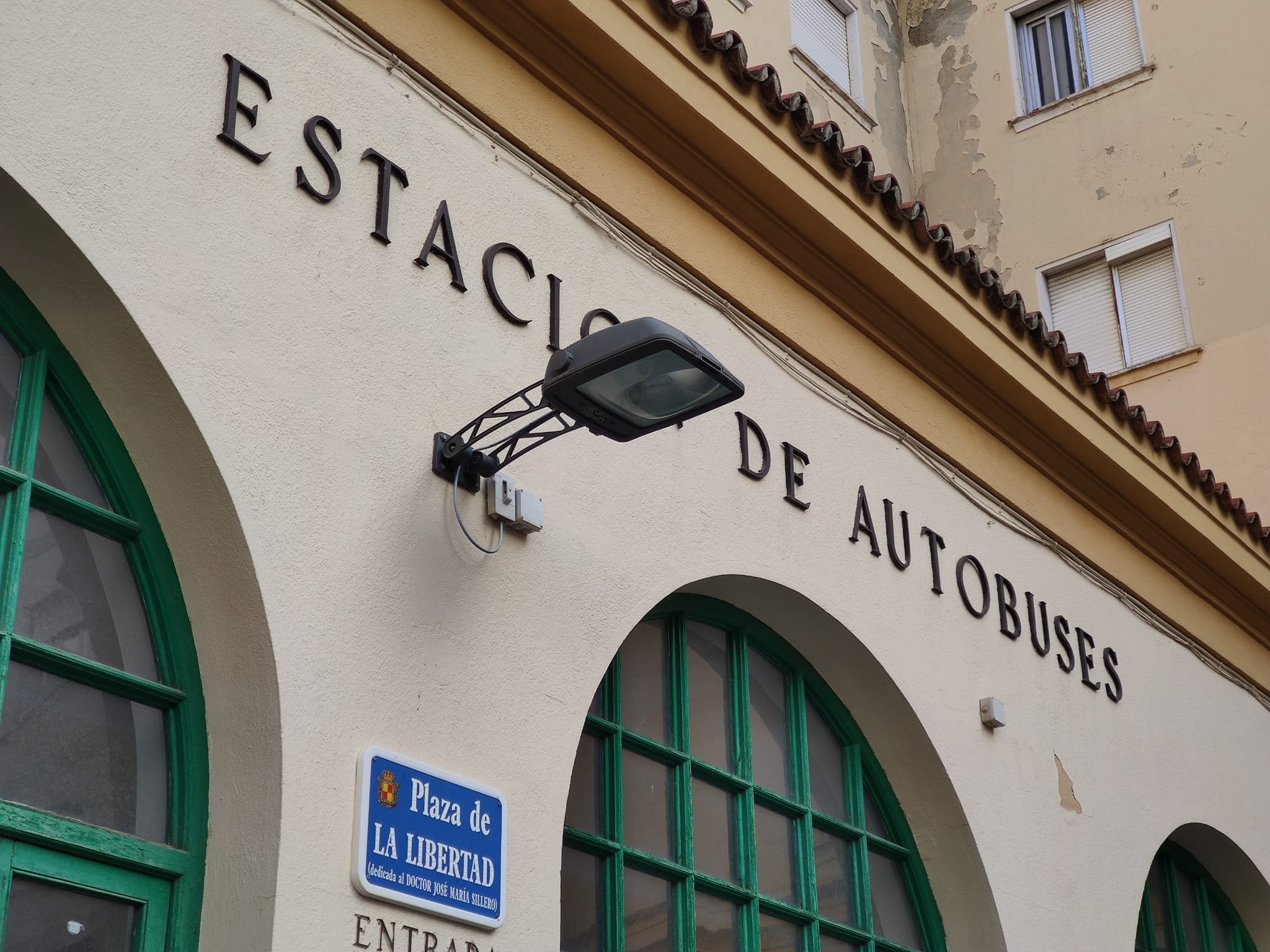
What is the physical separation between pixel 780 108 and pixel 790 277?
738 millimetres

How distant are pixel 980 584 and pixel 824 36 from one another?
5916 millimetres

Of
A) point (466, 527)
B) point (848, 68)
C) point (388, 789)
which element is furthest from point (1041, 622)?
point (848, 68)

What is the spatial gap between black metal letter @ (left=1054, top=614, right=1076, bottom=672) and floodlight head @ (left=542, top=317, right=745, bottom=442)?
399cm

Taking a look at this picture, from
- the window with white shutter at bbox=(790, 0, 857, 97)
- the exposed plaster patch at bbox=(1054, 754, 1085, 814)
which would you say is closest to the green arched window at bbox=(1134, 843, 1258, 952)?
the exposed plaster patch at bbox=(1054, 754, 1085, 814)

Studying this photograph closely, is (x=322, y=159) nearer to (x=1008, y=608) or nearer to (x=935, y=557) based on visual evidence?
(x=935, y=557)

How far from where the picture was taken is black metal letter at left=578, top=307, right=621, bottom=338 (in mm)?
5391

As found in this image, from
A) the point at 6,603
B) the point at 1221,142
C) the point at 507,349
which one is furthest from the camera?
the point at 1221,142

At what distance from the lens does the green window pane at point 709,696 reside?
5820mm

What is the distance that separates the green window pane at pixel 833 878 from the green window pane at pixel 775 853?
0.15 metres

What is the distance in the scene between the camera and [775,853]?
5953 mm

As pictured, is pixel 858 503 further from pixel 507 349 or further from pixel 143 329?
pixel 143 329

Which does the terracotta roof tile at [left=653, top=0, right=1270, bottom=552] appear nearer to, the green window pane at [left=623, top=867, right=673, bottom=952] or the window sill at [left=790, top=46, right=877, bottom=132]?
the green window pane at [left=623, top=867, right=673, bottom=952]

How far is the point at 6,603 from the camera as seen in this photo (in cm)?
366

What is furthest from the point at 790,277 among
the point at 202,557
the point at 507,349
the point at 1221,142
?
the point at 1221,142
